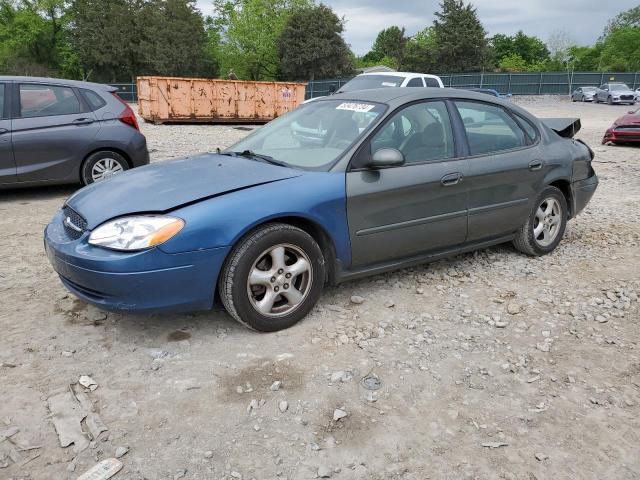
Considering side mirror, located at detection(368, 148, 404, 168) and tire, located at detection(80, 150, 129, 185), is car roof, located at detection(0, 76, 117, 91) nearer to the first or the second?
tire, located at detection(80, 150, 129, 185)

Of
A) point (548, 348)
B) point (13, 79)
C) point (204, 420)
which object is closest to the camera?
point (204, 420)

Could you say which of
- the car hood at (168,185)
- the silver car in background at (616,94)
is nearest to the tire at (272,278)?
the car hood at (168,185)

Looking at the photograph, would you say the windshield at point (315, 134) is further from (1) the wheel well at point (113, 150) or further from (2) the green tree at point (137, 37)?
(2) the green tree at point (137, 37)

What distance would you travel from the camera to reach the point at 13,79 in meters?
6.70

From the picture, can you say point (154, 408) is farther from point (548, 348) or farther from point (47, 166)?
point (47, 166)

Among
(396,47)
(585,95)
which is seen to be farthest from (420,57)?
(585,95)

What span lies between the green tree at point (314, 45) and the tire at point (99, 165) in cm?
4674

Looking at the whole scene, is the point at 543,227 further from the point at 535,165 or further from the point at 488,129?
the point at 488,129

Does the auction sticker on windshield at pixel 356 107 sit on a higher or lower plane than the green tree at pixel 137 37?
lower

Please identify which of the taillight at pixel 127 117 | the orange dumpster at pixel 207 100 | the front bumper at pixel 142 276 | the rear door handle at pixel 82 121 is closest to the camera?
the front bumper at pixel 142 276

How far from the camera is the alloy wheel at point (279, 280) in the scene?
130 inches

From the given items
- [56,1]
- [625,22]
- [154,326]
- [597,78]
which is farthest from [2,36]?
[625,22]

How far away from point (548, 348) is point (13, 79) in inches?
267

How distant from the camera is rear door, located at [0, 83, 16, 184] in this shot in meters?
6.44
